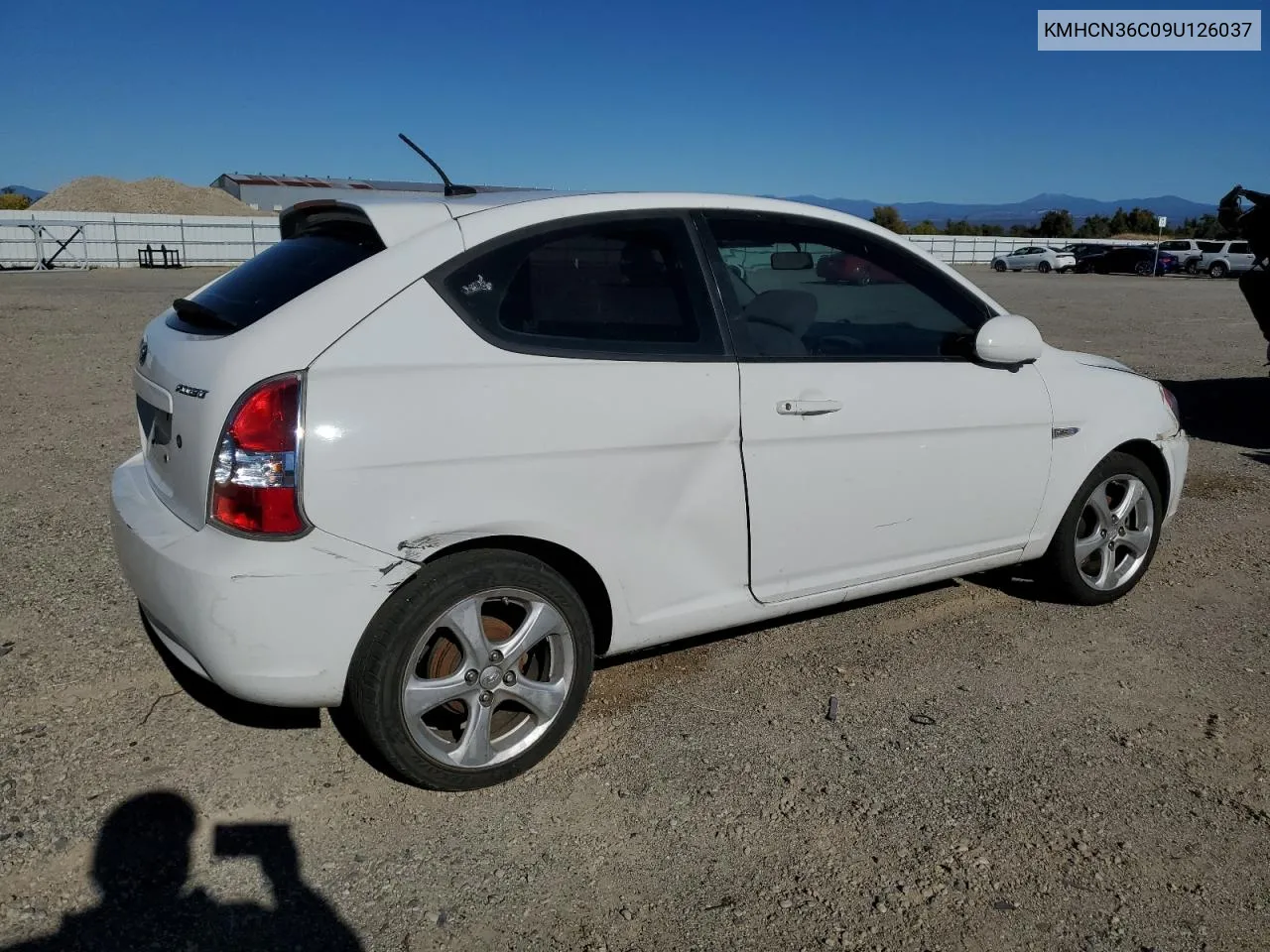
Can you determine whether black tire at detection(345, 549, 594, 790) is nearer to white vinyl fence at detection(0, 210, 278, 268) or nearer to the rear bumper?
the rear bumper

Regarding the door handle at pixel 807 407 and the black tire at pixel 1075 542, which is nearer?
the door handle at pixel 807 407

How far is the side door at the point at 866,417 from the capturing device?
3391mm

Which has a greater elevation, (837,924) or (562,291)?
(562,291)

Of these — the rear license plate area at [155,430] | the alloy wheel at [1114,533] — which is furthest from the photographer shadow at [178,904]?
the alloy wheel at [1114,533]

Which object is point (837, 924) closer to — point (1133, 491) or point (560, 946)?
point (560, 946)

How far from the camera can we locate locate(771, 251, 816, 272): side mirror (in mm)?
3768

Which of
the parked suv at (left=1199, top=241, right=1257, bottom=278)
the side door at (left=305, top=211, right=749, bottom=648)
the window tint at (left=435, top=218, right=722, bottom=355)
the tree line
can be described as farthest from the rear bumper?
Result: the tree line

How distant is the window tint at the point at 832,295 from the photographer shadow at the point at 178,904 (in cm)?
205

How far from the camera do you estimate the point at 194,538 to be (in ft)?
9.01

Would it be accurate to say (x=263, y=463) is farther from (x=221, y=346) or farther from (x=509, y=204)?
(x=509, y=204)

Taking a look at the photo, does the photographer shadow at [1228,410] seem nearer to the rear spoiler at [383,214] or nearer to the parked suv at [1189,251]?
the rear spoiler at [383,214]

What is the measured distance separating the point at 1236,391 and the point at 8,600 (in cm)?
1057

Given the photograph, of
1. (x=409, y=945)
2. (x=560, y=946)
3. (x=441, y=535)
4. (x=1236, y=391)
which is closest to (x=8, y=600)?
(x=441, y=535)

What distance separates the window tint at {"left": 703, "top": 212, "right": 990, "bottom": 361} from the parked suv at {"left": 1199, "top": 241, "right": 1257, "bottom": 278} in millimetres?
44983
